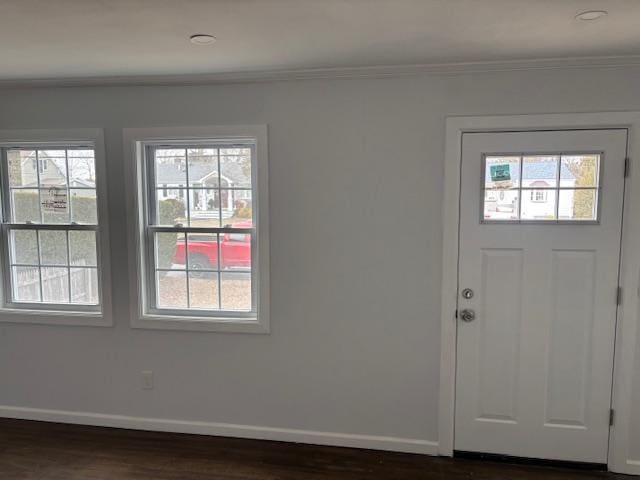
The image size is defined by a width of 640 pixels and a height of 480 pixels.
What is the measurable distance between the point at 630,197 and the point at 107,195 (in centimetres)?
321

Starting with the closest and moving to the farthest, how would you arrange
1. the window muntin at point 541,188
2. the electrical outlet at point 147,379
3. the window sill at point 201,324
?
the window muntin at point 541,188 < the window sill at point 201,324 < the electrical outlet at point 147,379

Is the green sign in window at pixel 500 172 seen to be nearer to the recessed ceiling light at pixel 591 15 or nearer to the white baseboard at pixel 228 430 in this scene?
the recessed ceiling light at pixel 591 15

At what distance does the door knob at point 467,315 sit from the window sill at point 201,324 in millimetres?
1236

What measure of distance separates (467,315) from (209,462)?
1.82 metres

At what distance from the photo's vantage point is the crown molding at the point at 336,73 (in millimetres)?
2395

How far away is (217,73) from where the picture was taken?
270 cm

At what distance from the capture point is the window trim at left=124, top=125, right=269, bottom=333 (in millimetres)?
2785

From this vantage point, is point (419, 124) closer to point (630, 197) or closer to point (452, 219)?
point (452, 219)

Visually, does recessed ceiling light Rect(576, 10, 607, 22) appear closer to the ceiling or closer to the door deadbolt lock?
the ceiling

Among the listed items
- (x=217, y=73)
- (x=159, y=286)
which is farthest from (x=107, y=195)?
(x=217, y=73)

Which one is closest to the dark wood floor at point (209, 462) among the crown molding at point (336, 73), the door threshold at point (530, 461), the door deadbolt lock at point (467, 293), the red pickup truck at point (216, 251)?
the door threshold at point (530, 461)

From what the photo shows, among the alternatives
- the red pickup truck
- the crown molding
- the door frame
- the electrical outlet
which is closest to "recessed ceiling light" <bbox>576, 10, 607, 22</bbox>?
the crown molding

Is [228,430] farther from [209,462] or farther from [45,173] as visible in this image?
[45,173]

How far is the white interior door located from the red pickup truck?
1402 millimetres
